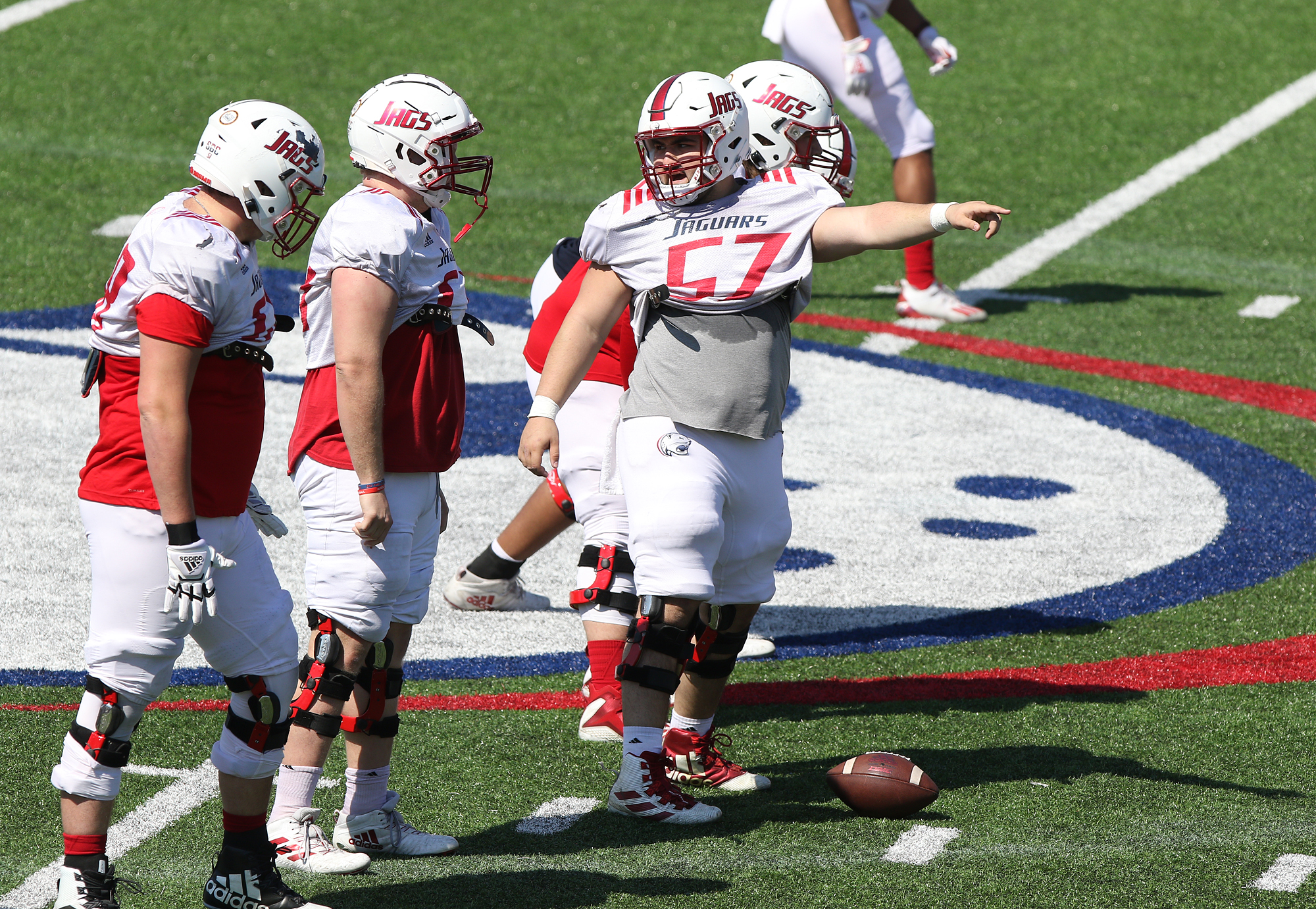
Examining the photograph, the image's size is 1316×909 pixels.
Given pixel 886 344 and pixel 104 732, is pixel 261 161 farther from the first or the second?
pixel 886 344

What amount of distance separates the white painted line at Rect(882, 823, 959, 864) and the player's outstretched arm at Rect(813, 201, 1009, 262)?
1.57 meters

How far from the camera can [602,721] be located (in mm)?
5164

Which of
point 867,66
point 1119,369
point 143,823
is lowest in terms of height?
point 143,823

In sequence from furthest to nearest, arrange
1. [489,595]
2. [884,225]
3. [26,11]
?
[26,11] < [489,595] < [884,225]

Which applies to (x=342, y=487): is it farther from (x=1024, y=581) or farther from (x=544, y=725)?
(x=1024, y=581)

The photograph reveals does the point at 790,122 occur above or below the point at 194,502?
above

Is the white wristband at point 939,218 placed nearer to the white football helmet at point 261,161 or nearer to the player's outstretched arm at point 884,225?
the player's outstretched arm at point 884,225

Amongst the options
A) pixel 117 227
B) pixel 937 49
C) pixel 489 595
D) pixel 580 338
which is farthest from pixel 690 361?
pixel 117 227

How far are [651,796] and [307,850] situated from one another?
0.93 m

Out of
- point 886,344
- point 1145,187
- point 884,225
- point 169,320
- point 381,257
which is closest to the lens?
point 169,320

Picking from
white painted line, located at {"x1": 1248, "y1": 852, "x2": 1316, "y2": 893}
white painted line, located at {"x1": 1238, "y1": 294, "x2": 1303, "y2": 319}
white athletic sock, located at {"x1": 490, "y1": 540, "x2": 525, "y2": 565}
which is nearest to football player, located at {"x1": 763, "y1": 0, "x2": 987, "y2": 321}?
white painted line, located at {"x1": 1238, "y1": 294, "x2": 1303, "y2": 319}

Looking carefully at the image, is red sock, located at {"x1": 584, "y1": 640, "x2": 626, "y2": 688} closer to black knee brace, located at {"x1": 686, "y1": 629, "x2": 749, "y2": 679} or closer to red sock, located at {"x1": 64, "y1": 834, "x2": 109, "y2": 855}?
black knee brace, located at {"x1": 686, "y1": 629, "x2": 749, "y2": 679}

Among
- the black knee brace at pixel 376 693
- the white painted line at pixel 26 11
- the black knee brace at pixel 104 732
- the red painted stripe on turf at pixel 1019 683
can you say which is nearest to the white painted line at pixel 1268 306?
the red painted stripe on turf at pixel 1019 683

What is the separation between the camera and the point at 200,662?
581 cm
